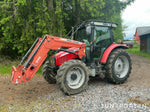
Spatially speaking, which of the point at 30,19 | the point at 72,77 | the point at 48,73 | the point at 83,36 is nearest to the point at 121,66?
the point at 83,36

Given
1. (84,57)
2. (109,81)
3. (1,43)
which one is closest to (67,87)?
(84,57)

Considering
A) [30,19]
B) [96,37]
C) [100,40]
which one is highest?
[30,19]

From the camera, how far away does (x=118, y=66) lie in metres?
5.81

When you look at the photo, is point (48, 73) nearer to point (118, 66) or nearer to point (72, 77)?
point (72, 77)

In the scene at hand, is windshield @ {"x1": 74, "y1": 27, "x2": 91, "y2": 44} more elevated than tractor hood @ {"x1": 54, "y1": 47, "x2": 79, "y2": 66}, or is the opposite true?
windshield @ {"x1": 74, "y1": 27, "x2": 91, "y2": 44}

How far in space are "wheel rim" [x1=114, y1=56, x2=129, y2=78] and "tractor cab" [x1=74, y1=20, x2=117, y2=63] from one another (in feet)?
2.51

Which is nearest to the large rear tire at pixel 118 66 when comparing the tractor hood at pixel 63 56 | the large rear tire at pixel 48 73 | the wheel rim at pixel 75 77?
the wheel rim at pixel 75 77

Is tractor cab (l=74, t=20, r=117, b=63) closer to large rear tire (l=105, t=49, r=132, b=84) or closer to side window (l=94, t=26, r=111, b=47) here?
side window (l=94, t=26, r=111, b=47)

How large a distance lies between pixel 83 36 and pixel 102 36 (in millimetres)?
736

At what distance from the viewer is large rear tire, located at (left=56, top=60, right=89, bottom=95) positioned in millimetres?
4238

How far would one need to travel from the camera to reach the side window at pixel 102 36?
5.39 meters

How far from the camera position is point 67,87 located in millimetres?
4301

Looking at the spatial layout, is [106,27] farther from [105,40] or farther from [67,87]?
[67,87]

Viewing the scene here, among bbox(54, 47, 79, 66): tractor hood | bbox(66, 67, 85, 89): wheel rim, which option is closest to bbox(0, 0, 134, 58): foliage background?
bbox(54, 47, 79, 66): tractor hood
